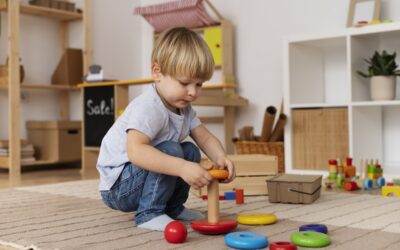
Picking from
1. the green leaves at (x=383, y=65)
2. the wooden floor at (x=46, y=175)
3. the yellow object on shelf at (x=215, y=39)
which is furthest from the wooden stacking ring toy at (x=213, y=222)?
the yellow object on shelf at (x=215, y=39)

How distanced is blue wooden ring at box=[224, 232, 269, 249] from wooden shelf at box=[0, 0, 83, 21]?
2.51 metres

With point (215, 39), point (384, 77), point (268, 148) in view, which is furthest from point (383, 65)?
point (215, 39)

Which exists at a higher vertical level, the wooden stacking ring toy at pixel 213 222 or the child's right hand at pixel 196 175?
the child's right hand at pixel 196 175

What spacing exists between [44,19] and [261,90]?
152 centimetres

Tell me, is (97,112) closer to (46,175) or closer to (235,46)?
(46,175)

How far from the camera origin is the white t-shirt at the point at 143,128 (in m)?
1.25

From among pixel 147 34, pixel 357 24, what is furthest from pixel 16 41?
pixel 357 24

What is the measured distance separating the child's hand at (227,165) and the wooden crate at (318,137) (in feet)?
4.44

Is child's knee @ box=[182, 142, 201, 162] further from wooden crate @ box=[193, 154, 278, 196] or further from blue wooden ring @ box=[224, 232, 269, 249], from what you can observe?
wooden crate @ box=[193, 154, 278, 196]

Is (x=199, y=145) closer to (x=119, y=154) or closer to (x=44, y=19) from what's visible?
(x=119, y=154)

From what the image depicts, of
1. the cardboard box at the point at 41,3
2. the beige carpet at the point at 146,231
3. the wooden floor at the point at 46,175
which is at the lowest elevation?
the beige carpet at the point at 146,231

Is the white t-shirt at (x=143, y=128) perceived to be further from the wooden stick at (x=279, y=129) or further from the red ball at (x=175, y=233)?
the wooden stick at (x=279, y=129)

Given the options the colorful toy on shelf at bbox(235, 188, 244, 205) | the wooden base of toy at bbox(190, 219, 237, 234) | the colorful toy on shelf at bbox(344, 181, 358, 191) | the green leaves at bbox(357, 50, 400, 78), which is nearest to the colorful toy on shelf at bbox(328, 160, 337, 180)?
the colorful toy on shelf at bbox(344, 181, 358, 191)

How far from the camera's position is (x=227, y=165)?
1.26 m
